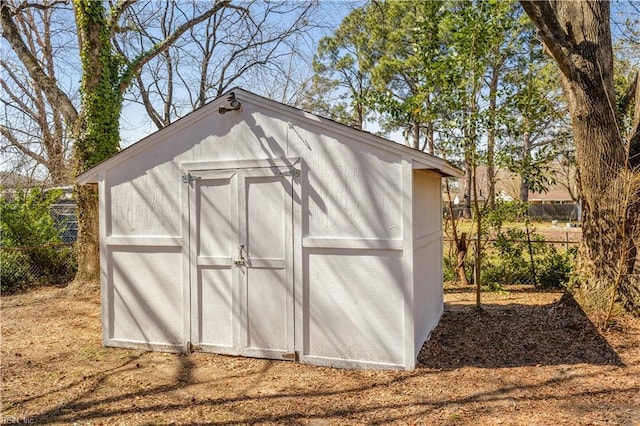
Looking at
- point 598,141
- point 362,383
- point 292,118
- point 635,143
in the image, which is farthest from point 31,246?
point 635,143

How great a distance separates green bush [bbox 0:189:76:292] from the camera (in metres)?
9.56

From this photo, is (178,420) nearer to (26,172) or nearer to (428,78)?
(428,78)

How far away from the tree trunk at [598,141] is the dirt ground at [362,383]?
676 millimetres

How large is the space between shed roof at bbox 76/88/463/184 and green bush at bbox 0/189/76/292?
18.6 ft

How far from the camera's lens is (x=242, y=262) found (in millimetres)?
4867

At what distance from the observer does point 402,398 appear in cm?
381

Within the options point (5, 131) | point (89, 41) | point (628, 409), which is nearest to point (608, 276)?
point (628, 409)

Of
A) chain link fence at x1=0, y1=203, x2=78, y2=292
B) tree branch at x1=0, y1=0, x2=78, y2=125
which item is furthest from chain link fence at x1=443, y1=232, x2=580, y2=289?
chain link fence at x1=0, y1=203, x2=78, y2=292

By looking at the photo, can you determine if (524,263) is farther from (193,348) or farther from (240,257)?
(193,348)

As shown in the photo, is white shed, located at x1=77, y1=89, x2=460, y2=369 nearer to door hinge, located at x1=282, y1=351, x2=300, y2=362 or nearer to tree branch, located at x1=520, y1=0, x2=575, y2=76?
door hinge, located at x1=282, y1=351, x2=300, y2=362

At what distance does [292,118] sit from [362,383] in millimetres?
2809

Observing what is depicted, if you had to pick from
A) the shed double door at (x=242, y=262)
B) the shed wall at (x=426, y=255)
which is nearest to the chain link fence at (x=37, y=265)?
the shed double door at (x=242, y=262)

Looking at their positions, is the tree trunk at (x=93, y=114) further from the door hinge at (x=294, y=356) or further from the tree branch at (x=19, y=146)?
the door hinge at (x=294, y=356)

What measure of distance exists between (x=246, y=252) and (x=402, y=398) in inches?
87.5
